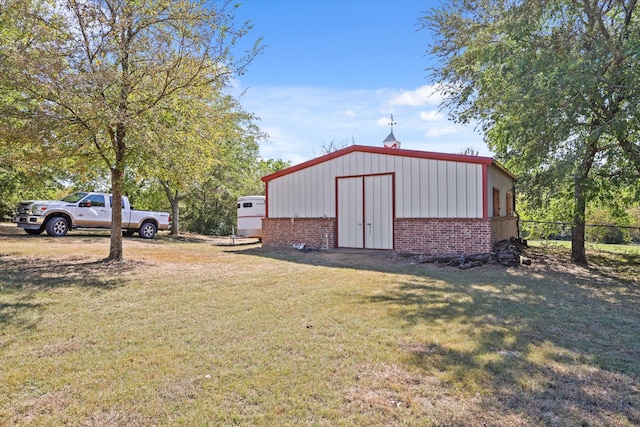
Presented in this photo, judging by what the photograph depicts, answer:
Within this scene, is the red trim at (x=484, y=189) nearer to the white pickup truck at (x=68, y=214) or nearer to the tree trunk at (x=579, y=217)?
the tree trunk at (x=579, y=217)

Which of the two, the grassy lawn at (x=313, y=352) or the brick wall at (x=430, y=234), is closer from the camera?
the grassy lawn at (x=313, y=352)

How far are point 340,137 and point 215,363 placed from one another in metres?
32.5

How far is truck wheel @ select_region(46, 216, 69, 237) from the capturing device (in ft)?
44.4

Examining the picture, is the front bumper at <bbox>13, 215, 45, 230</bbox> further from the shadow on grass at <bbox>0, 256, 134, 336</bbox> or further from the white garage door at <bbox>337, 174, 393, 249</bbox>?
the white garage door at <bbox>337, 174, 393, 249</bbox>

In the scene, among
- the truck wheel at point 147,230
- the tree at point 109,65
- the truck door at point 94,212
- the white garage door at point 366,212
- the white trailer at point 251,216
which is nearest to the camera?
the tree at point 109,65

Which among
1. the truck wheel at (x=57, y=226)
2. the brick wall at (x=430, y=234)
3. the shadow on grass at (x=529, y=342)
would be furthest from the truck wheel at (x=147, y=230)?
the shadow on grass at (x=529, y=342)

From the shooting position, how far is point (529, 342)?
3.90 meters

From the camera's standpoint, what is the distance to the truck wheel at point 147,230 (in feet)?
53.9

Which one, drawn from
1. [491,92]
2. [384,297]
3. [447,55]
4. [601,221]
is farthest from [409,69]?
[601,221]

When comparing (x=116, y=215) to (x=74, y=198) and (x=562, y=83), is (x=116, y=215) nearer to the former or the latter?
(x=74, y=198)

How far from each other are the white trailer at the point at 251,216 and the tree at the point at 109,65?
8682mm

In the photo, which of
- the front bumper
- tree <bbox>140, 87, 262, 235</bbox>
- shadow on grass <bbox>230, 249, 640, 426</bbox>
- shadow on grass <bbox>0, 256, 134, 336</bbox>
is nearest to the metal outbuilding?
shadow on grass <bbox>230, 249, 640, 426</bbox>

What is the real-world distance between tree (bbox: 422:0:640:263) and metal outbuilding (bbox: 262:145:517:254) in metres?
1.57

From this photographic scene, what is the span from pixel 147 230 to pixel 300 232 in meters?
7.28
